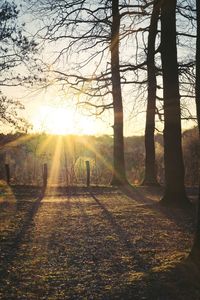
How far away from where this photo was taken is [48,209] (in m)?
14.5

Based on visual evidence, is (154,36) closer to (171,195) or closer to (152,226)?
(171,195)

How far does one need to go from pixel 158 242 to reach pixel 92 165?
2256cm

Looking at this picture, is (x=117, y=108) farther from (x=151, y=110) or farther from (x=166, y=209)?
(x=166, y=209)

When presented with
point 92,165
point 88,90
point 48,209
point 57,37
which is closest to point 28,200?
point 48,209

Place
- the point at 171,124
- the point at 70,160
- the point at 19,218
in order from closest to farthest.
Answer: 1. the point at 19,218
2. the point at 171,124
3. the point at 70,160

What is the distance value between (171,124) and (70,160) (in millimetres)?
16347

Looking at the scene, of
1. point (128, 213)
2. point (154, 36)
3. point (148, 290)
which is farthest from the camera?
point (154, 36)

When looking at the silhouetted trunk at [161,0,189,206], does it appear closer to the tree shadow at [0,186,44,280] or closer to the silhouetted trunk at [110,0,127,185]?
the tree shadow at [0,186,44,280]

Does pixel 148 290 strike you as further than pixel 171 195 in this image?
No

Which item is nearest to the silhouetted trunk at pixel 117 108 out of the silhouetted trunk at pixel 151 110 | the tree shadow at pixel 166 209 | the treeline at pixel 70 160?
the silhouetted trunk at pixel 151 110

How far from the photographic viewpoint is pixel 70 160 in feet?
100.0

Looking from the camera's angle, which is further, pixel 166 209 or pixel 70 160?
pixel 70 160

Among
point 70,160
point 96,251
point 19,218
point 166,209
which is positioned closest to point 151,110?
point 70,160

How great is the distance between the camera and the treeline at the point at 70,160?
88.4ft
